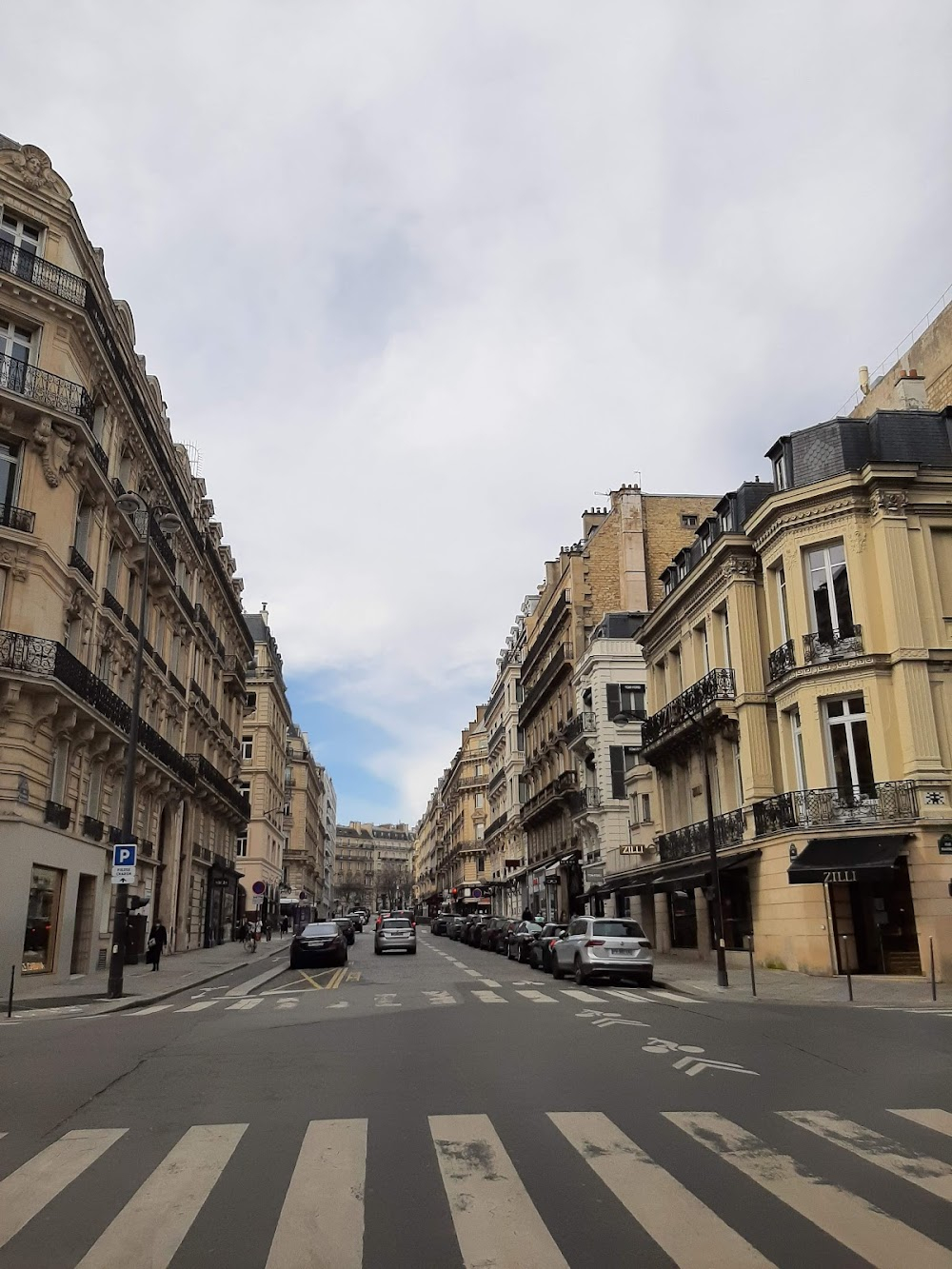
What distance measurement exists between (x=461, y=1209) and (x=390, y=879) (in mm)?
182321

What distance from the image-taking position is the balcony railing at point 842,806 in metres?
23.1

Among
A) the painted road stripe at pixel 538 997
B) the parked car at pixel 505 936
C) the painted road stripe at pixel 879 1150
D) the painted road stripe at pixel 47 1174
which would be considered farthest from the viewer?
the parked car at pixel 505 936

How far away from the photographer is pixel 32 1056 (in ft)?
38.4

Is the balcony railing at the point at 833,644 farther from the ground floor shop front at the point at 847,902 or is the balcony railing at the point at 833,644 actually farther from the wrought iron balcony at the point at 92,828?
the wrought iron balcony at the point at 92,828

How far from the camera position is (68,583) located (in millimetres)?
25078

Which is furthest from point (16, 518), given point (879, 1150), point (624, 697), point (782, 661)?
point (624, 697)

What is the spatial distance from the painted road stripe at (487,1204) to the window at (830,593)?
2009 centimetres

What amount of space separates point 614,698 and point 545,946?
18.1 meters

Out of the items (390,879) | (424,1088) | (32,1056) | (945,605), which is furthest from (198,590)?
(390,879)

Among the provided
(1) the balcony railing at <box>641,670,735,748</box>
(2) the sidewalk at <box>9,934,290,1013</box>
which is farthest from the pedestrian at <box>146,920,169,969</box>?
(1) the balcony railing at <box>641,670,735,748</box>

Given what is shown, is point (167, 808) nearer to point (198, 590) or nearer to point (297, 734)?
point (198, 590)

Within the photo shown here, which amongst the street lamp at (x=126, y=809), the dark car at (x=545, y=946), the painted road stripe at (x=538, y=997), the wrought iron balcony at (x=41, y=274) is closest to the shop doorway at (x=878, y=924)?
the dark car at (x=545, y=946)

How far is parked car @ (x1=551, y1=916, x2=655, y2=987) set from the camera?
75.4 ft

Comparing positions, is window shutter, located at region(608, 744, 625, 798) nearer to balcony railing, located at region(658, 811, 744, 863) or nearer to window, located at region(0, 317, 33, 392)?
balcony railing, located at region(658, 811, 744, 863)
